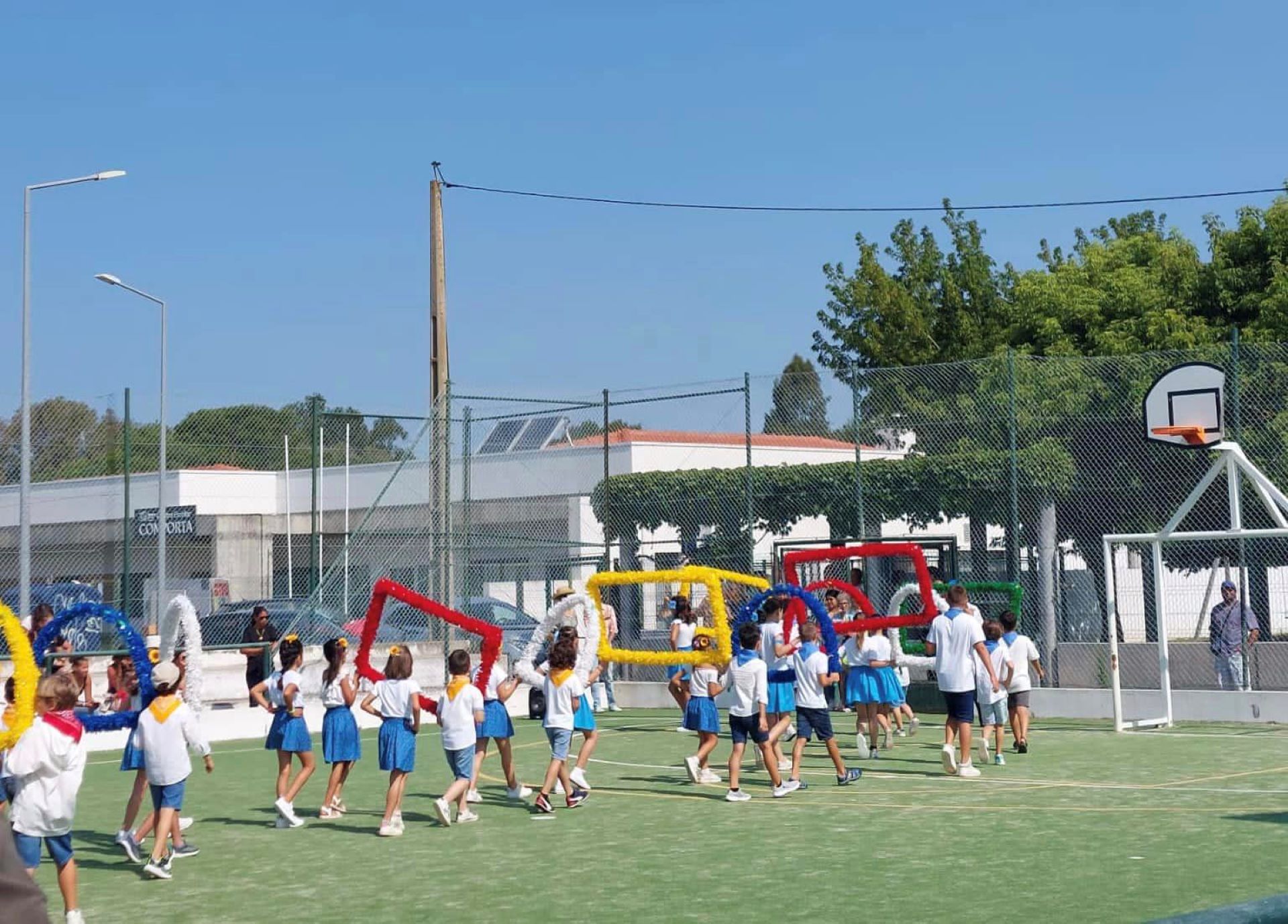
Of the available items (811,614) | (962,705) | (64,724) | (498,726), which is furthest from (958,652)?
(64,724)

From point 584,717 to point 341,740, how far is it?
2.45 metres

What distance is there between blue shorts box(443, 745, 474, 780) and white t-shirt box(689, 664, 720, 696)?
3081 mm

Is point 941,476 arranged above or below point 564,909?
above

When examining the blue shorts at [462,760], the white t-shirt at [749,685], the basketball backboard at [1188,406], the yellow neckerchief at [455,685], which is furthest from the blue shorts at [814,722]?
the basketball backboard at [1188,406]

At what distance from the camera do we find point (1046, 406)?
22.0 meters

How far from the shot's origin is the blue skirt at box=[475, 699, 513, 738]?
14.8 meters

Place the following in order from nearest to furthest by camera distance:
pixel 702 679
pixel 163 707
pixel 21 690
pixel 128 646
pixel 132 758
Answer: pixel 21 690 < pixel 163 707 < pixel 132 758 < pixel 128 646 < pixel 702 679

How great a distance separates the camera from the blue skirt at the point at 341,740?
13.7m

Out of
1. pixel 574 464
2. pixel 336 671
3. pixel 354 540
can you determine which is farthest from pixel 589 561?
pixel 336 671

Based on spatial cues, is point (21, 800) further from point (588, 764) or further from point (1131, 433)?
point (1131, 433)

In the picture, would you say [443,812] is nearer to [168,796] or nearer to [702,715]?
[168,796]

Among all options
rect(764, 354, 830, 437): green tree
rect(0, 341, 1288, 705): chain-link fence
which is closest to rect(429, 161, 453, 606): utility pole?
rect(0, 341, 1288, 705): chain-link fence

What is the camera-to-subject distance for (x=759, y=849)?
11.6 metres

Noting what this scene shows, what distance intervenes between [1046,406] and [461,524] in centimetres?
969
